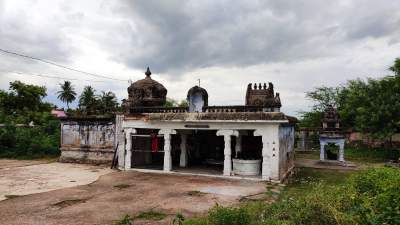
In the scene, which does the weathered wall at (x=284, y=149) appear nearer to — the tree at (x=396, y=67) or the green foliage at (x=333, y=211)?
the green foliage at (x=333, y=211)

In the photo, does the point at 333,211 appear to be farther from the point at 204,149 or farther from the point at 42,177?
the point at 204,149

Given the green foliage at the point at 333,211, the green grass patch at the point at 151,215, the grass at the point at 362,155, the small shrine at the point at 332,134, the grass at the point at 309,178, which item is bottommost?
the green grass patch at the point at 151,215

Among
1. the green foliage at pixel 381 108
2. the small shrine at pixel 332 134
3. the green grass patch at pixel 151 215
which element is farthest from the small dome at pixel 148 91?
the green foliage at pixel 381 108

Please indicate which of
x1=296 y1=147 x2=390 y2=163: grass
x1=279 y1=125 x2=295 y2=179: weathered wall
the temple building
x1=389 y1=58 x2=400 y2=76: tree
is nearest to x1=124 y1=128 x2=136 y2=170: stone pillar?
the temple building

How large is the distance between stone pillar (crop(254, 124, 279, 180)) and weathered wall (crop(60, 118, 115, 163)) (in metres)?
9.95

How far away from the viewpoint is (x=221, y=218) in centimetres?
644

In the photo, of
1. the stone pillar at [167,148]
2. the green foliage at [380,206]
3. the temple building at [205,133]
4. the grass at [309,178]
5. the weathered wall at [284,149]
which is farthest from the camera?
the stone pillar at [167,148]

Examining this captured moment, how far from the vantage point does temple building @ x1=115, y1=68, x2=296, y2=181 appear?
15.1 metres

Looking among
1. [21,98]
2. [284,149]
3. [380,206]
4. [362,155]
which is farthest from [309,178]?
[21,98]

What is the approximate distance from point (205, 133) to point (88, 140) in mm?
7570

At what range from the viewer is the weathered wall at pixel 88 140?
809 inches

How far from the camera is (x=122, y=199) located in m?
11.3

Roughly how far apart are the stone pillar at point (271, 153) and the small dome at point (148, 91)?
844cm

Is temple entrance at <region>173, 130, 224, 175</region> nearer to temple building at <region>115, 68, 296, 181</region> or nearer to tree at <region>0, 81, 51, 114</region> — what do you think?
temple building at <region>115, 68, 296, 181</region>
